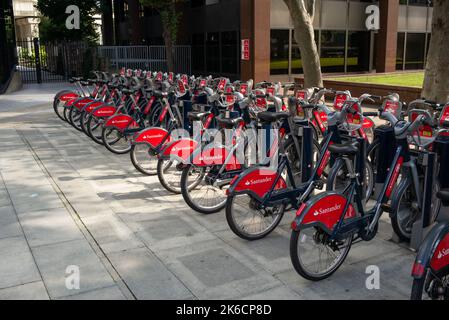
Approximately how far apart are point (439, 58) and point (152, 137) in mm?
4861

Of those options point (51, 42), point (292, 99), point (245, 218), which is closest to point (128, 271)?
point (245, 218)

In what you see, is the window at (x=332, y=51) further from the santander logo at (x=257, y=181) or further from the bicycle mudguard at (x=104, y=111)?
the santander logo at (x=257, y=181)

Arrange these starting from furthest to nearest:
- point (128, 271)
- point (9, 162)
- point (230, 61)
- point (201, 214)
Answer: point (230, 61) < point (9, 162) < point (201, 214) < point (128, 271)

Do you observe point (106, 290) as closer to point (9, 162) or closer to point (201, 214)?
point (201, 214)

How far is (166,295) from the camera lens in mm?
3434

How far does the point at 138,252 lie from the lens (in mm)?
4215

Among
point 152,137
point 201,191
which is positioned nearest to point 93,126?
point 152,137

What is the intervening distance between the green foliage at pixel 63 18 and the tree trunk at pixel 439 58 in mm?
21321

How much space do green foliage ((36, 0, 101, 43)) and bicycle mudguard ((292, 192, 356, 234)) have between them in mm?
24484

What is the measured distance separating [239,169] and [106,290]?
224cm

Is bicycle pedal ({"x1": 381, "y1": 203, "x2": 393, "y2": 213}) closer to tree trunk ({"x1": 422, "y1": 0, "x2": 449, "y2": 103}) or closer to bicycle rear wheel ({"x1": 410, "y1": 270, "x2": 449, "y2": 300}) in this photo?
bicycle rear wheel ({"x1": 410, "y1": 270, "x2": 449, "y2": 300})

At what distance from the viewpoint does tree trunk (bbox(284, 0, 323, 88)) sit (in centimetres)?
1078

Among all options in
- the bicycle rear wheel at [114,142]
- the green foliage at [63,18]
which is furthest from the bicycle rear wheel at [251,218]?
the green foliage at [63,18]

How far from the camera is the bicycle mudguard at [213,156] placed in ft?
16.8
